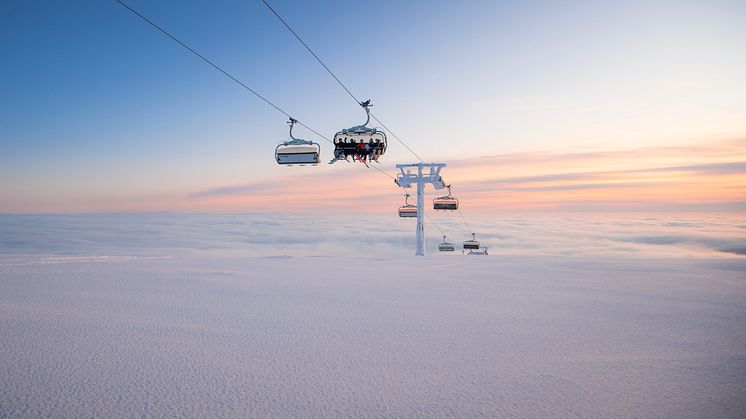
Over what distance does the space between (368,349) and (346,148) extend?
30.5 feet

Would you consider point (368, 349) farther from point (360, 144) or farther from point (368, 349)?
point (360, 144)

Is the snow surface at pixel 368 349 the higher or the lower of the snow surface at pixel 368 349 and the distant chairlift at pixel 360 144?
the lower

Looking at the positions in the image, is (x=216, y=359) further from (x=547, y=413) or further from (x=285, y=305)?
(x=547, y=413)

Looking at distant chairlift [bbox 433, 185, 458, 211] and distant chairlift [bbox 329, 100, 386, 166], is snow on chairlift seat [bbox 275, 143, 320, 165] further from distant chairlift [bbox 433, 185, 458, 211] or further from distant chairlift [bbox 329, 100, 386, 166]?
distant chairlift [bbox 433, 185, 458, 211]

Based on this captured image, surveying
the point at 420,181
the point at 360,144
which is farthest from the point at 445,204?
the point at 360,144

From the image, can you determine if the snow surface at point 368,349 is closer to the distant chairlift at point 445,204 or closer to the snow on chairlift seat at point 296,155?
the snow on chairlift seat at point 296,155

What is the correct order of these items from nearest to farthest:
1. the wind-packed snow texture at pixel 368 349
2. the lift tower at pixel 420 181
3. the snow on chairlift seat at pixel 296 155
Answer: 1. the wind-packed snow texture at pixel 368 349
2. the snow on chairlift seat at pixel 296 155
3. the lift tower at pixel 420 181

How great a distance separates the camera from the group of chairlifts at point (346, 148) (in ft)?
44.0

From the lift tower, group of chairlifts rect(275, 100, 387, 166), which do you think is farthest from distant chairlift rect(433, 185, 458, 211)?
group of chairlifts rect(275, 100, 387, 166)

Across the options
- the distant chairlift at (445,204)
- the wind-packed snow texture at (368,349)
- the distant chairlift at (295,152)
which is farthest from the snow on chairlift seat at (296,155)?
the distant chairlift at (445,204)

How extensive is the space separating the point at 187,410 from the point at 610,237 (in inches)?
6463

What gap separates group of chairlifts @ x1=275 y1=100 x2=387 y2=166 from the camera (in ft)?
44.0

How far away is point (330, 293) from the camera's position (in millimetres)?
10492

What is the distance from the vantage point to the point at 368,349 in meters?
6.05
